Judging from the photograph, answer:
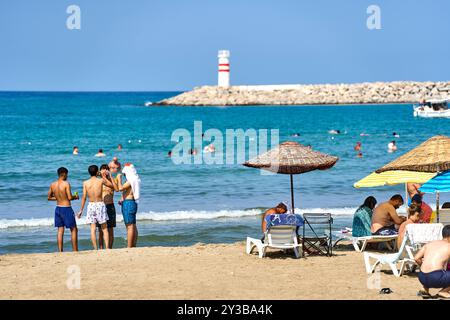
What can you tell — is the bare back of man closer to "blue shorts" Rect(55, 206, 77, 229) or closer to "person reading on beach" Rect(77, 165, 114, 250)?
"person reading on beach" Rect(77, 165, 114, 250)

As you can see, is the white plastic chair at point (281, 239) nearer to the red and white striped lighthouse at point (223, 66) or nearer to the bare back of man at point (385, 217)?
the bare back of man at point (385, 217)

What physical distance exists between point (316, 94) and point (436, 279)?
101715 mm

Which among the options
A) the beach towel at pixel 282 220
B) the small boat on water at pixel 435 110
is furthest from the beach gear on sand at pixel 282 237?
the small boat on water at pixel 435 110

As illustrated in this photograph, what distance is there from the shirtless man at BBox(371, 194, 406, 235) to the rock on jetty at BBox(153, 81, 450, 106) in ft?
290


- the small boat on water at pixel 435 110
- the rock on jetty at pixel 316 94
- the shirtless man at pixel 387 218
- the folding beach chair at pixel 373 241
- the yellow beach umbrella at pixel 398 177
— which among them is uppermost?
the rock on jetty at pixel 316 94

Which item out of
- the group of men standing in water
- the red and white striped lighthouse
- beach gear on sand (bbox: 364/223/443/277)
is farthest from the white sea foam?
the red and white striped lighthouse

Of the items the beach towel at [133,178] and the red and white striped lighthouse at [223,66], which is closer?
the beach towel at [133,178]

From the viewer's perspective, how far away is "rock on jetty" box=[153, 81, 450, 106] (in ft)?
338

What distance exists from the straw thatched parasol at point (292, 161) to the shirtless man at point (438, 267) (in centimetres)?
318

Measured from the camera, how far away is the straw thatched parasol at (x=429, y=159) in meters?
11.2

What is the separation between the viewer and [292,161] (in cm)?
1154

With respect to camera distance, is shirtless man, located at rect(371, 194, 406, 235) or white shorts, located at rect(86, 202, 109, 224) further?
white shorts, located at rect(86, 202, 109, 224)

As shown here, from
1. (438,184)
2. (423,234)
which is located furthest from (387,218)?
(423,234)

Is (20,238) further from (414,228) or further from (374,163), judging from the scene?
(374,163)
